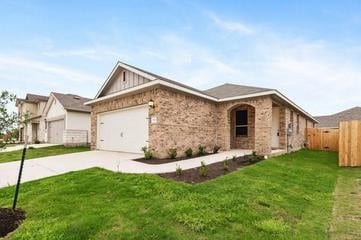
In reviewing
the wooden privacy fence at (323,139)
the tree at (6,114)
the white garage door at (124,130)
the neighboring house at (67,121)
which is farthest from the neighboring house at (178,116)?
the tree at (6,114)

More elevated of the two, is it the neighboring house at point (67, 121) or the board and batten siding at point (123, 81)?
the board and batten siding at point (123, 81)

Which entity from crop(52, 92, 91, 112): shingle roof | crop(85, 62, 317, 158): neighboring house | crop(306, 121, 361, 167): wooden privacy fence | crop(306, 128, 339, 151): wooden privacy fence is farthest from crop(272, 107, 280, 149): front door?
crop(52, 92, 91, 112): shingle roof

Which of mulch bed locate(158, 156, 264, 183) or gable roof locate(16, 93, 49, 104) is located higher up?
gable roof locate(16, 93, 49, 104)

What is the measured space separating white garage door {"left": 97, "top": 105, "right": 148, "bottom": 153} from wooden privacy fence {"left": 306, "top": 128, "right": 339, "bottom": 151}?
14.0 meters

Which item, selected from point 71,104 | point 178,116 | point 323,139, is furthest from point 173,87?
point 71,104

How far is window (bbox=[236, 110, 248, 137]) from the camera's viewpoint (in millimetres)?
15836

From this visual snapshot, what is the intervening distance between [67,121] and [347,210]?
66.8 ft

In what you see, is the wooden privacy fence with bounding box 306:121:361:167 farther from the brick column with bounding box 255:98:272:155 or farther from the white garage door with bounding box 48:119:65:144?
the white garage door with bounding box 48:119:65:144

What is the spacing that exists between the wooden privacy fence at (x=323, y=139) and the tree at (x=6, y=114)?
782 inches

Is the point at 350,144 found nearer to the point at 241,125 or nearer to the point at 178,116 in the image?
the point at 241,125

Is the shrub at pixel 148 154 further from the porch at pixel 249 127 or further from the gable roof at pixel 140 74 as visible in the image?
the porch at pixel 249 127

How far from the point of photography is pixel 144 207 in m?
5.07

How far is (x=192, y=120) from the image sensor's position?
43.4ft

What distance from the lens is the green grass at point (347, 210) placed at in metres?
4.31
